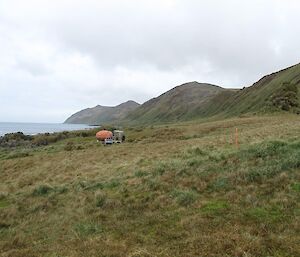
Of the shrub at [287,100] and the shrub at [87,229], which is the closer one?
the shrub at [87,229]

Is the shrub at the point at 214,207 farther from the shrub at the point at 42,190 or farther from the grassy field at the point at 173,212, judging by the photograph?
the shrub at the point at 42,190

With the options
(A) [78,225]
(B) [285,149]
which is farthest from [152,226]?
(B) [285,149]

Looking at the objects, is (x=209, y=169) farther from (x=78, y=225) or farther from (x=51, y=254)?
(x=51, y=254)

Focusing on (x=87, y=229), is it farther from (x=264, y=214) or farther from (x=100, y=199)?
(x=264, y=214)

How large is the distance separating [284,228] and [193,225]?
7.80 ft

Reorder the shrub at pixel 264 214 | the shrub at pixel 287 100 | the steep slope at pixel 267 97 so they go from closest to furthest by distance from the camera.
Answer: the shrub at pixel 264 214, the shrub at pixel 287 100, the steep slope at pixel 267 97

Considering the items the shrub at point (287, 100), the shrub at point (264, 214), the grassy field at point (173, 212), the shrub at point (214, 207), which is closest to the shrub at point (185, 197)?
the grassy field at point (173, 212)

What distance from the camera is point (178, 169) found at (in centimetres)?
1775

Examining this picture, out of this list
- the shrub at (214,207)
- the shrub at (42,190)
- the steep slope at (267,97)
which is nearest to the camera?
the shrub at (214,207)

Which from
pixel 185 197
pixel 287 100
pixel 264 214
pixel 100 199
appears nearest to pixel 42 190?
pixel 100 199

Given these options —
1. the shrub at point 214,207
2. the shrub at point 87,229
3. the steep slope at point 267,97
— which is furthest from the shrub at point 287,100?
the shrub at point 87,229

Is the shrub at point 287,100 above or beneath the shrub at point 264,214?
above

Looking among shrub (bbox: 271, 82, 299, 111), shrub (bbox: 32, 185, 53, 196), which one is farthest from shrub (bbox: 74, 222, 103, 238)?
shrub (bbox: 271, 82, 299, 111)

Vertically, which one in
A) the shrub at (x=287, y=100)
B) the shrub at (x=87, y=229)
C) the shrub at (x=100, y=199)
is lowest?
the shrub at (x=87, y=229)
